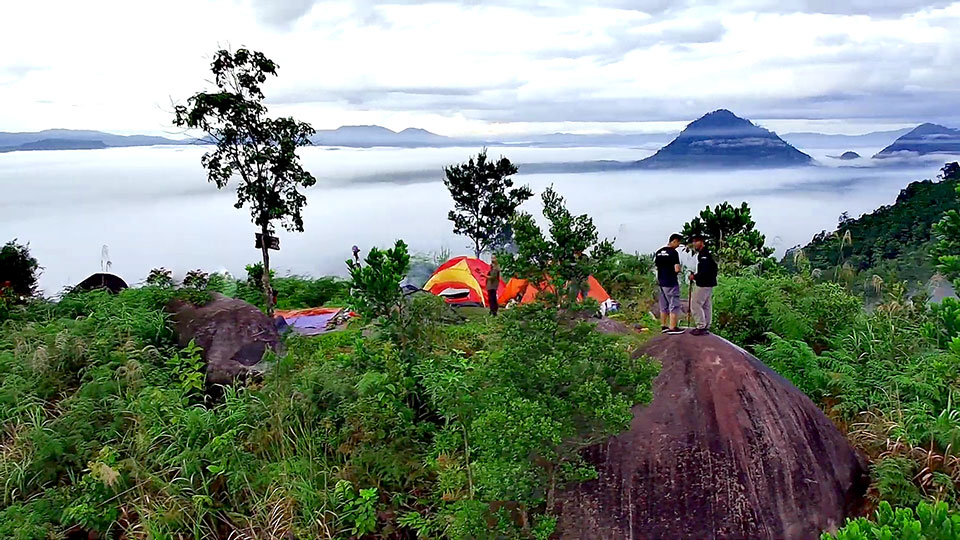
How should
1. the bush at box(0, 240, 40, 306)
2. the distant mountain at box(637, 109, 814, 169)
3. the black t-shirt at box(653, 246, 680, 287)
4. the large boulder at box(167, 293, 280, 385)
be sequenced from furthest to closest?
the distant mountain at box(637, 109, 814, 169)
the bush at box(0, 240, 40, 306)
the large boulder at box(167, 293, 280, 385)
the black t-shirt at box(653, 246, 680, 287)

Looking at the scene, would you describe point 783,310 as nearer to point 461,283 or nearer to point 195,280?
point 195,280

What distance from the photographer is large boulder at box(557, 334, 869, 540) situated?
20.6 feet

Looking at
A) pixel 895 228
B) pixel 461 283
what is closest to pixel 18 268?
pixel 461 283

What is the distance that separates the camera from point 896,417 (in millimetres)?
7910

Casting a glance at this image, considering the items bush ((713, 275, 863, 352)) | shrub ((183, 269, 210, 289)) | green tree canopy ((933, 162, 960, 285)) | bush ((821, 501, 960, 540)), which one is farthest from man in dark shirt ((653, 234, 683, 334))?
shrub ((183, 269, 210, 289))

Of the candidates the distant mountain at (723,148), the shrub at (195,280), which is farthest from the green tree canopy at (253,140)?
the distant mountain at (723,148)

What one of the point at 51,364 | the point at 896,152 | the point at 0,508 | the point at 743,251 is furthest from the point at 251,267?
the point at 896,152

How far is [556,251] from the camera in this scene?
19.8ft

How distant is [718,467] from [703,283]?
118 inches

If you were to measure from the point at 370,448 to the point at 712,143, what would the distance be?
108303 mm

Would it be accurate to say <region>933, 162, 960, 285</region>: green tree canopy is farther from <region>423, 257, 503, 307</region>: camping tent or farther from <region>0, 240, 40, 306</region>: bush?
<region>0, 240, 40, 306</region>: bush

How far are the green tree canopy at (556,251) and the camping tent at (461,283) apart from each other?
1241 centimetres

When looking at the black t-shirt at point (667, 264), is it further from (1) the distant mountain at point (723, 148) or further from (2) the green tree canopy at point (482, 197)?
(1) the distant mountain at point (723, 148)

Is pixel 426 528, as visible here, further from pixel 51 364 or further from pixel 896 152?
pixel 896 152
